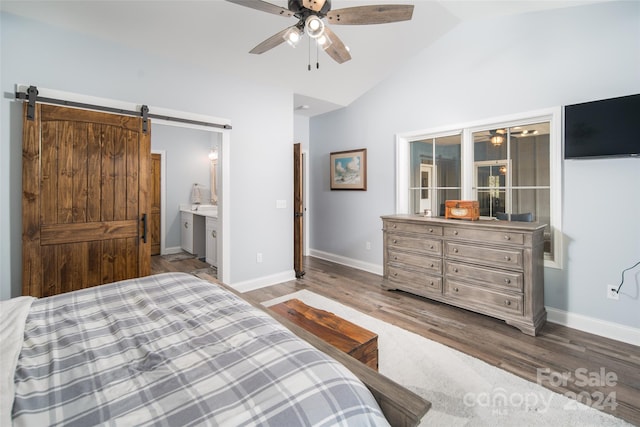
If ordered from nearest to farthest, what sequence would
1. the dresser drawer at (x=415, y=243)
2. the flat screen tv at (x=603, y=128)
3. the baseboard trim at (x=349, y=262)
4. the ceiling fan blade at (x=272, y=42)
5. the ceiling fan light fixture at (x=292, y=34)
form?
the ceiling fan light fixture at (x=292, y=34)
the ceiling fan blade at (x=272, y=42)
the flat screen tv at (x=603, y=128)
the dresser drawer at (x=415, y=243)
the baseboard trim at (x=349, y=262)

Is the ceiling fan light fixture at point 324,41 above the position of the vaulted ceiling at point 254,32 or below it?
below

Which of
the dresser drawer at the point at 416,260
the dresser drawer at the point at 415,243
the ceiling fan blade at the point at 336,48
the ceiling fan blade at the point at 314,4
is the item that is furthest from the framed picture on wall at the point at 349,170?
the ceiling fan blade at the point at 314,4

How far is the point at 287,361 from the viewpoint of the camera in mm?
1003

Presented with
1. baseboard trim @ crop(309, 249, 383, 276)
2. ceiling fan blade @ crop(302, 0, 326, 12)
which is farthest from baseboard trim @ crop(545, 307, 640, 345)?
ceiling fan blade @ crop(302, 0, 326, 12)

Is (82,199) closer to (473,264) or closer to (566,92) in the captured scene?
(473,264)

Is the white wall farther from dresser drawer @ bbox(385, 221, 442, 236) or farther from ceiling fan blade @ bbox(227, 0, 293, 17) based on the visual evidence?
ceiling fan blade @ bbox(227, 0, 293, 17)

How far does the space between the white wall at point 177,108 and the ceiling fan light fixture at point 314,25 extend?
192 centimetres

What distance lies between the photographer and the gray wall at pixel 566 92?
8.41 feet

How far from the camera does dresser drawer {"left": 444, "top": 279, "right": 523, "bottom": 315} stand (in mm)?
2775

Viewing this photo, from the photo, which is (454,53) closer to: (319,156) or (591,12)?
(591,12)

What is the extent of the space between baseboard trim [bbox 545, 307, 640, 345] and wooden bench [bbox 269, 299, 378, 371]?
2.21 meters

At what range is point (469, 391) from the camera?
76.3 inches

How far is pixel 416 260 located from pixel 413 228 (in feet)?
1.22

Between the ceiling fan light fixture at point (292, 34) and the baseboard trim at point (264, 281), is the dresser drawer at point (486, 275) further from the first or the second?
the ceiling fan light fixture at point (292, 34)
